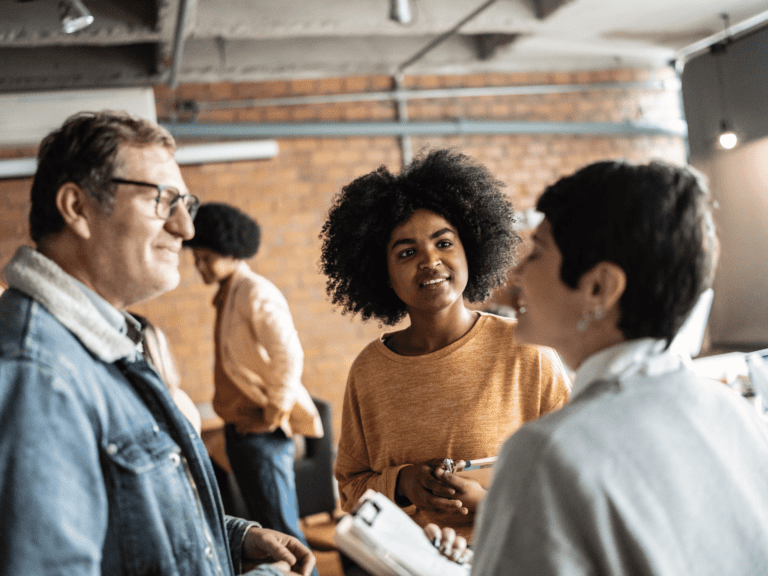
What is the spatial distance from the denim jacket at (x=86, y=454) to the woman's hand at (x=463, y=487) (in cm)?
51

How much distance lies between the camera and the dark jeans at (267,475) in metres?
3.20

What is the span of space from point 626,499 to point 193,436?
2.72ft

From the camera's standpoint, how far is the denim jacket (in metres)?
0.97

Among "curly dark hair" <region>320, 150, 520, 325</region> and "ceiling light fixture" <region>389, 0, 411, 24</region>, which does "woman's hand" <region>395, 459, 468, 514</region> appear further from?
"ceiling light fixture" <region>389, 0, 411, 24</region>

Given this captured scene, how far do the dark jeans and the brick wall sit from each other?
2163 millimetres

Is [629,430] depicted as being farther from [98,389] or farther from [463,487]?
[98,389]

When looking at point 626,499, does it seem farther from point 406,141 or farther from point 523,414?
point 406,141

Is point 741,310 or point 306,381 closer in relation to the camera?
point 741,310

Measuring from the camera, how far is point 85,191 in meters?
1.26

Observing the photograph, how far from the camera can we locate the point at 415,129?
6008 mm

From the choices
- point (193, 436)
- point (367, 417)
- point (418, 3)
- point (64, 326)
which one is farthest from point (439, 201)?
point (418, 3)

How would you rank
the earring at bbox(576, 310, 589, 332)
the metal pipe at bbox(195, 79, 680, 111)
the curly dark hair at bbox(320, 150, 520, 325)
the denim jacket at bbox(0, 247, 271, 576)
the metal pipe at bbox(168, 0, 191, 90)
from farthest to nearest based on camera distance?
1. the metal pipe at bbox(195, 79, 680, 111)
2. the metal pipe at bbox(168, 0, 191, 90)
3. the curly dark hair at bbox(320, 150, 520, 325)
4. the earring at bbox(576, 310, 589, 332)
5. the denim jacket at bbox(0, 247, 271, 576)

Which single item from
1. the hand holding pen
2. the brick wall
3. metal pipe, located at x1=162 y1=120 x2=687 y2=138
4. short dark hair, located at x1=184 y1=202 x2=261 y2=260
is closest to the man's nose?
the hand holding pen

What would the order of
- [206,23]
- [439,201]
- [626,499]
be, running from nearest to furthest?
[626,499] → [439,201] → [206,23]
